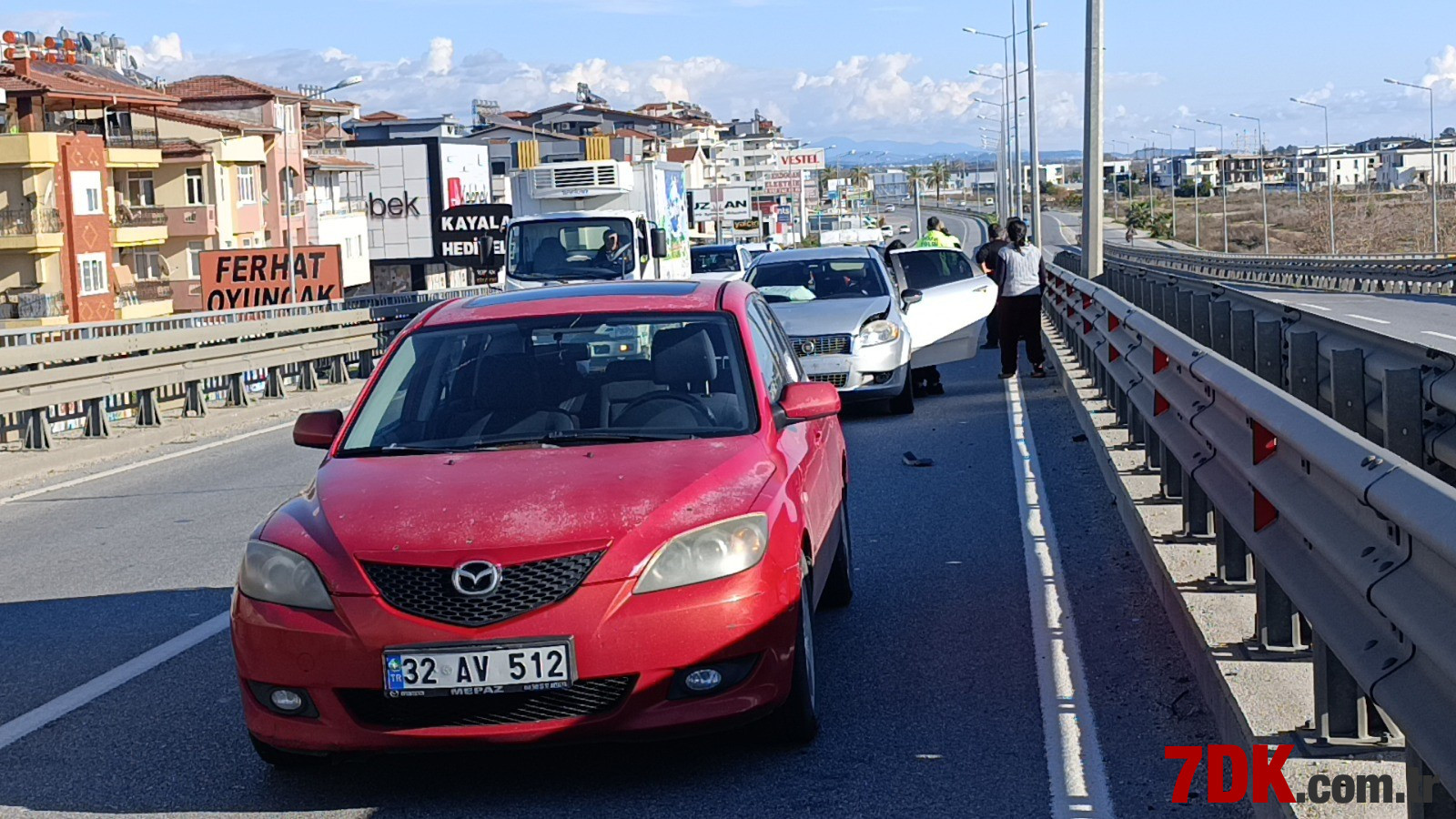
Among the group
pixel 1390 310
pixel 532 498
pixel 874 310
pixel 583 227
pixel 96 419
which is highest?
pixel 583 227

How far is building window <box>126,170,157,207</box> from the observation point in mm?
68375

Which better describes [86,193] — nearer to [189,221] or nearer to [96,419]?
[189,221]

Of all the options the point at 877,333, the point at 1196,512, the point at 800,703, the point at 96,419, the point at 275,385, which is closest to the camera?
the point at 800,703

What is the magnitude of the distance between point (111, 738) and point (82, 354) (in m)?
11.2

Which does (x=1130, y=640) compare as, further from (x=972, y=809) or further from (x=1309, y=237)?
(x=1309, y=237)

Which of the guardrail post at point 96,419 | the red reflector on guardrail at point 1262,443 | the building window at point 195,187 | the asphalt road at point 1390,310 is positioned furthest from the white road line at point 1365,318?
the building window at point 195,187

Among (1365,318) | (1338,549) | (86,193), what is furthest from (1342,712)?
(86,193)

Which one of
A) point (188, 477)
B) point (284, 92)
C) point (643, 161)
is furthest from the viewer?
point (284, 92)

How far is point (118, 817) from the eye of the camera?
5.09 metres

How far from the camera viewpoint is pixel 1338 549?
4.15m

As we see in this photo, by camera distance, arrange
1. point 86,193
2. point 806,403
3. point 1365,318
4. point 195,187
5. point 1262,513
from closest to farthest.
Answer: point 1262,513, point 806,403, point 1365,318, point 86,193, point 195,187

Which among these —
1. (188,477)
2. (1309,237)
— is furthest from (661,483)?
(1309,237)

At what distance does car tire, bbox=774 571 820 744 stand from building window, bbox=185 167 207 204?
226ft

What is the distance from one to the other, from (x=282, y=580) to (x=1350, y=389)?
3.31 m
